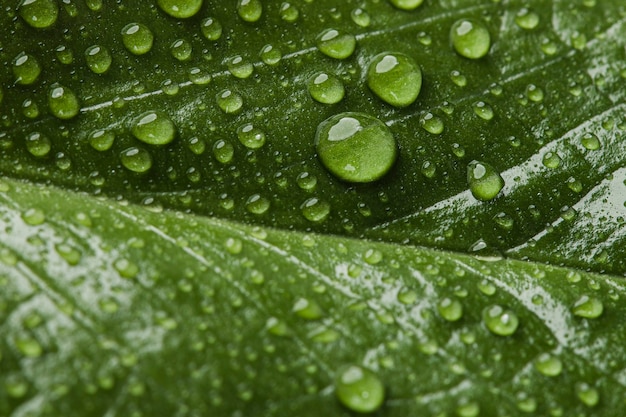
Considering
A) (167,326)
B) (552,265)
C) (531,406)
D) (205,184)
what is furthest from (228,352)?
(552,265)

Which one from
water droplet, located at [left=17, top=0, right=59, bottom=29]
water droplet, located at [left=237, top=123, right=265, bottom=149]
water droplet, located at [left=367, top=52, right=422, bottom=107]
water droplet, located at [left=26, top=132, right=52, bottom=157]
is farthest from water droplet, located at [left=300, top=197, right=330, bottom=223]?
water droplet, located at [left=17, top=0, right=59, bottom=29]

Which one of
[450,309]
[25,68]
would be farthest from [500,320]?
[25,68]

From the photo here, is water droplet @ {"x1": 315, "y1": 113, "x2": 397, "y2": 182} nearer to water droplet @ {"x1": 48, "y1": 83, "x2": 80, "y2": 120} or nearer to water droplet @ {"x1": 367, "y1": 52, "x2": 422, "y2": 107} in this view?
water droplet @ {"x1": 367, "y1": 52, "x2": 422, "y2": 107}

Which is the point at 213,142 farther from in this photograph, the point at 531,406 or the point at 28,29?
the point at 531,406

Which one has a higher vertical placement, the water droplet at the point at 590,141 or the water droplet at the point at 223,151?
the water droplet at the point at 223,151

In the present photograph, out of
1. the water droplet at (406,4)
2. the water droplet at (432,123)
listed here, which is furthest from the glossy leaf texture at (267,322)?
the water droplet at (406,4)

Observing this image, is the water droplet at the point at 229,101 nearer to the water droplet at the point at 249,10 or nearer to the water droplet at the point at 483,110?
the water droplet at the point at 249,10
